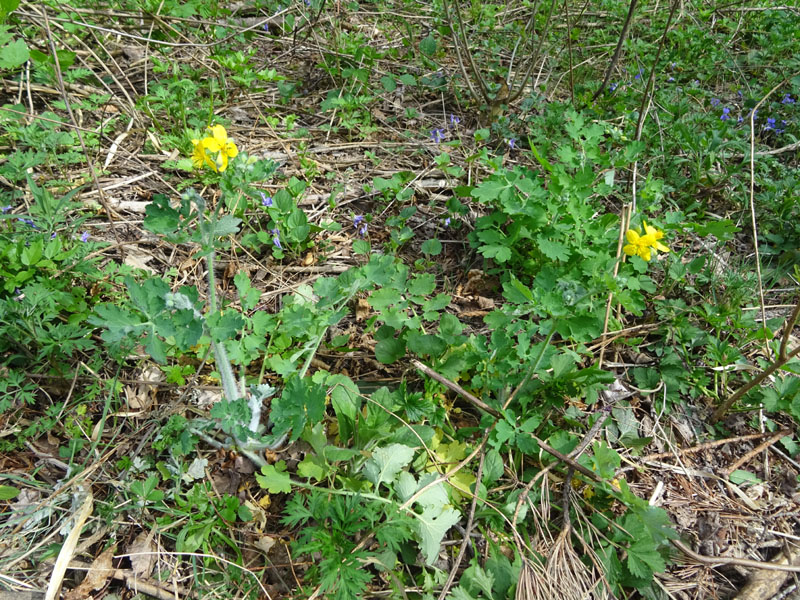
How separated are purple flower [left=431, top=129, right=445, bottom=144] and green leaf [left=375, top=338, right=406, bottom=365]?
1.77 m

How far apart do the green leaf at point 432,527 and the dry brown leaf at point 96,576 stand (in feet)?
3.46

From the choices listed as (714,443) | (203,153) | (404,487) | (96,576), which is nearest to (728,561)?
(714,443)

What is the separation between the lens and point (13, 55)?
276 centimetres

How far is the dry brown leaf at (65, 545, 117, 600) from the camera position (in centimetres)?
160

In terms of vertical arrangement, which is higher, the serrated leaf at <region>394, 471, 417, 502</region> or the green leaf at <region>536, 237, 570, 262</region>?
the green leaf at <region>536, 237, 570, 262</region>

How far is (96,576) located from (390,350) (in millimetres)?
1302

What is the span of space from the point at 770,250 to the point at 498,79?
7.52 ft

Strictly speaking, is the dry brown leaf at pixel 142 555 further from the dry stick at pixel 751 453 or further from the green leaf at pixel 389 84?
the green leaf at pixel 389 84

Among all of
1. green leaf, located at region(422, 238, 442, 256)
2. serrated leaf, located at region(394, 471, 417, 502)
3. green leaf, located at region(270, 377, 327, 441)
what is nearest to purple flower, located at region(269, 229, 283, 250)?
green leaf, located at region(422, 238, 442, 256)

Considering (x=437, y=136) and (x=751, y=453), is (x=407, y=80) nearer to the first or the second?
(x=437, y=136)

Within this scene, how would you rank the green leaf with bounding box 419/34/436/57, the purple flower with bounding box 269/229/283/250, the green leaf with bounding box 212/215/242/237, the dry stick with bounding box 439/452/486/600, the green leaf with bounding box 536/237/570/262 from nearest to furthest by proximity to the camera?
1. the green leaf with bounding box 212/215/242/237
2. the dry stick with bounding box 439/452/486/600
3. the green leaf with bounding box 536/237/570/262
4. the purple flower with bounding box 269/229/283/250
5. the green leaf with bounding box 419/34/436/57

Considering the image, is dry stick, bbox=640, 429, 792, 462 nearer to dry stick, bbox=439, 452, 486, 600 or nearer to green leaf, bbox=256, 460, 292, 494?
dry stick, bbox=439, 452, 486, 600

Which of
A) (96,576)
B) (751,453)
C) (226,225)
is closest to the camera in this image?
(226,225)

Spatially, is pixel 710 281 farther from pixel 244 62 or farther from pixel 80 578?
pixel 244 62
